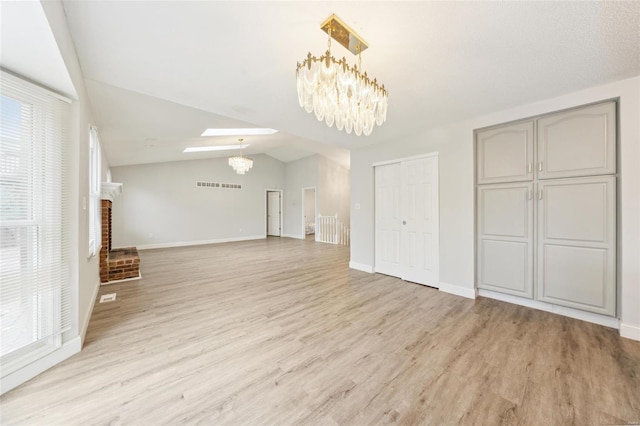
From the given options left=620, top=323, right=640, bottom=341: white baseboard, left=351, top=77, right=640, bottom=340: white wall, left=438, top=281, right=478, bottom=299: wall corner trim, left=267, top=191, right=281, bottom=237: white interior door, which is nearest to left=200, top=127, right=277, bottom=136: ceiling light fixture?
left=351, top=77, right=640, bottom=340: white wall

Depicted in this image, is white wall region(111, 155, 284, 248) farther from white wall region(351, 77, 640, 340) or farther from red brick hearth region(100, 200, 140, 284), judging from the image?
white wall region(351, 77, 640, 340)

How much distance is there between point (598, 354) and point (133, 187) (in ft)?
30.9

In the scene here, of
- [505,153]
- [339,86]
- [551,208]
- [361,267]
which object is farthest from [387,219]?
[339,86]

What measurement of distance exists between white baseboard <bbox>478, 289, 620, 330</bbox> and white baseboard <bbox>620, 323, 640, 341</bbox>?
0.45 feet

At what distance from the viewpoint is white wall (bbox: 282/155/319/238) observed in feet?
31.0

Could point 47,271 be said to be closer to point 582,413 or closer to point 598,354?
point 582,413

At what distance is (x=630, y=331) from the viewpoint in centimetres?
224

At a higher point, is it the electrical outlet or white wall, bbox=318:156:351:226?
white wall, bbox=318:156:351:226

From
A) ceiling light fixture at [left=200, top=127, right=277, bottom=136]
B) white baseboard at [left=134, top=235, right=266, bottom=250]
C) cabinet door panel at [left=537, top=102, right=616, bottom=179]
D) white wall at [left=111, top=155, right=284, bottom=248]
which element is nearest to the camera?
cabinet door panel at [left=537, top=102, right=616, bottom=179]

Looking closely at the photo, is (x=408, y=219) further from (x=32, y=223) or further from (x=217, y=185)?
(x=217, y=185)

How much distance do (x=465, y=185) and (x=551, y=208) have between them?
0.92 metres

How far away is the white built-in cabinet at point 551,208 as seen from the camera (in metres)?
2.44

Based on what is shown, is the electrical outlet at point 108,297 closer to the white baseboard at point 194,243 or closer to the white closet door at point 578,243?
the white baseboard at point 194,243

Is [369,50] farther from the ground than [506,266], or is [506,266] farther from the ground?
[369,50]
